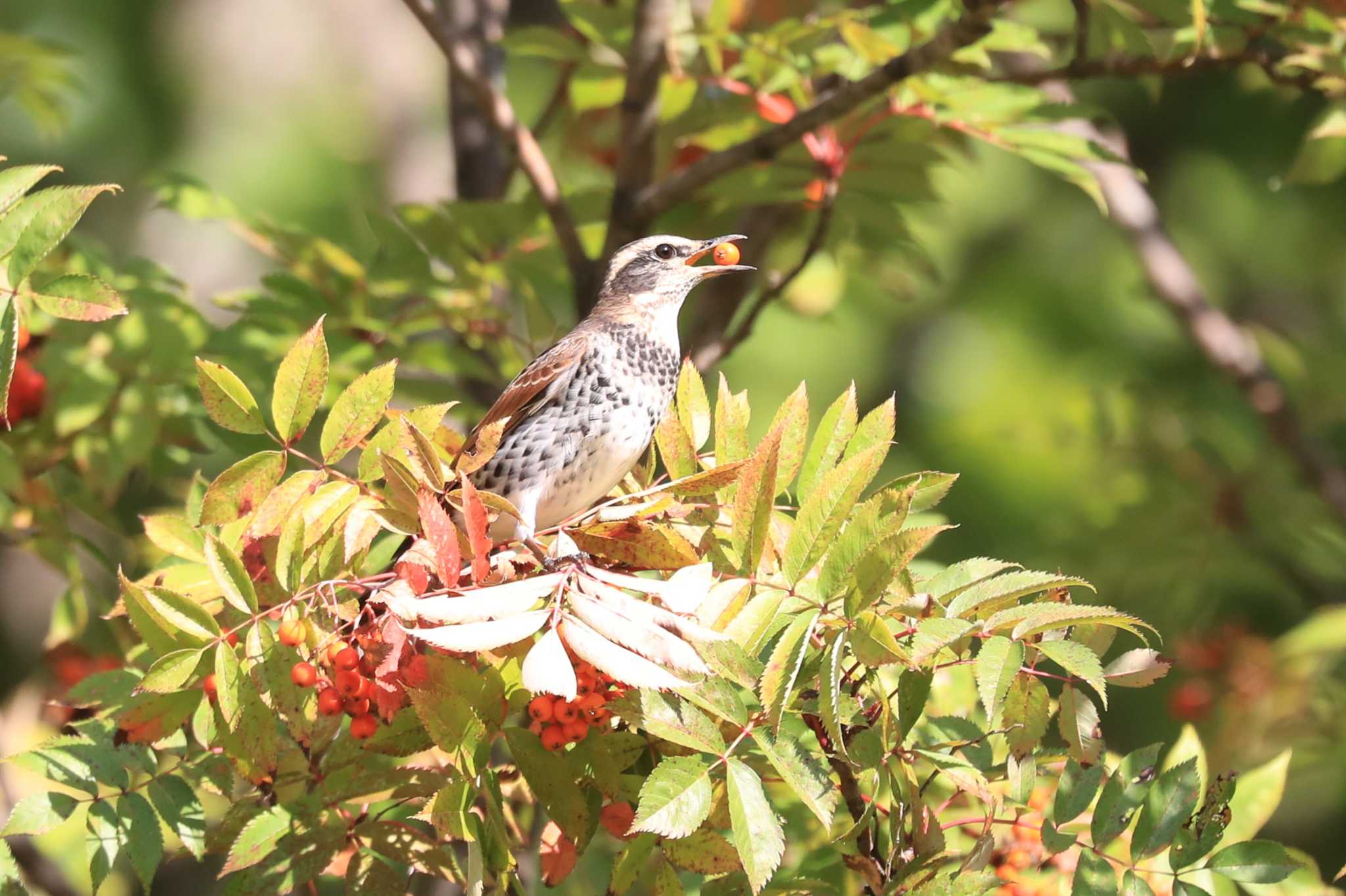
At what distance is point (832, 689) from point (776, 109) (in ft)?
6.38

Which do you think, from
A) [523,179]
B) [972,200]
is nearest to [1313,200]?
[972,200]

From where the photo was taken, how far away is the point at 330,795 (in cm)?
197

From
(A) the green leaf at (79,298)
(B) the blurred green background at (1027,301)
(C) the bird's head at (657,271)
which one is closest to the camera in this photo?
(A) the green leaf at (79,298)

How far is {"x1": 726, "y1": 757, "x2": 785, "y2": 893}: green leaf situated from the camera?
1.51 metres

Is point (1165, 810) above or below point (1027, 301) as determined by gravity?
above

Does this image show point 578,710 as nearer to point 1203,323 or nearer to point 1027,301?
point 1203,323

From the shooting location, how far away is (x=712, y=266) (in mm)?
3080

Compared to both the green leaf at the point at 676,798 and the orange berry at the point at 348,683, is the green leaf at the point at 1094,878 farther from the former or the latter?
the orange berry at the point at 348,683

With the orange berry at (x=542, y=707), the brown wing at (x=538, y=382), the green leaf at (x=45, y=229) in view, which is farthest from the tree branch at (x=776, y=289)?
the green leaf at (x=45, y=229)

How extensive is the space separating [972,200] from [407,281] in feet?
14.7

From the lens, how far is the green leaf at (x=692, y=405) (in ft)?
6.95

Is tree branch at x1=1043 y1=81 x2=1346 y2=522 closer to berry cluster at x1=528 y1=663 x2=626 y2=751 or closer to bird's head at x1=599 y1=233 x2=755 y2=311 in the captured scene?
bird's head at x1=599 y1=233 x2=755 y2=311

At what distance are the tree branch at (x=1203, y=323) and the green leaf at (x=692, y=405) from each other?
205cm

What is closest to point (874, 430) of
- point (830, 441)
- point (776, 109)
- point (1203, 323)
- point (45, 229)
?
point (830, 441)
